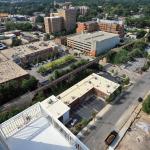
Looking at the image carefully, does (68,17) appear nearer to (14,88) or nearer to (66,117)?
(14,88)

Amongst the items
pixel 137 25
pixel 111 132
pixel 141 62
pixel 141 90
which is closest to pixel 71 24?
pixel 137 25

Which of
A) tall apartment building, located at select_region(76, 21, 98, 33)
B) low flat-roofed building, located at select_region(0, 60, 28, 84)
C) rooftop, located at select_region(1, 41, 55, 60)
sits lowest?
low flat-roofed building, located at select_region(0, 60, 28, 84)

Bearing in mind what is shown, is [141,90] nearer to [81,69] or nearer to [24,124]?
[81,69]

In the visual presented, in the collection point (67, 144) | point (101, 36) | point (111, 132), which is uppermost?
point (67, 144)

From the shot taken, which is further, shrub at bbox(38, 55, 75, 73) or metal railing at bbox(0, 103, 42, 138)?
shrub at bbox(38, 55, 75, 73)

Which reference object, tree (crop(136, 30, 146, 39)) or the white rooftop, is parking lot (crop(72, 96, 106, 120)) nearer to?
the white rooftop

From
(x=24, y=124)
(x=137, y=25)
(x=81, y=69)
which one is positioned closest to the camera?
(x=24, y=124)

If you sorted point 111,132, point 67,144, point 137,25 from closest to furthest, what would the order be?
point 67,144, point 111,132, point 137,25

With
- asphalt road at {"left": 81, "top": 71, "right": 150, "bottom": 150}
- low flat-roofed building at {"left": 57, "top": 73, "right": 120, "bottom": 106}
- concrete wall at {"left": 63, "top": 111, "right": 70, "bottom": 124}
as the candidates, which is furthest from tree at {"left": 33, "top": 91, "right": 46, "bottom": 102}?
asphalt road at {"left": 81, "top": 71, "right": 150, "bottom": 150}
